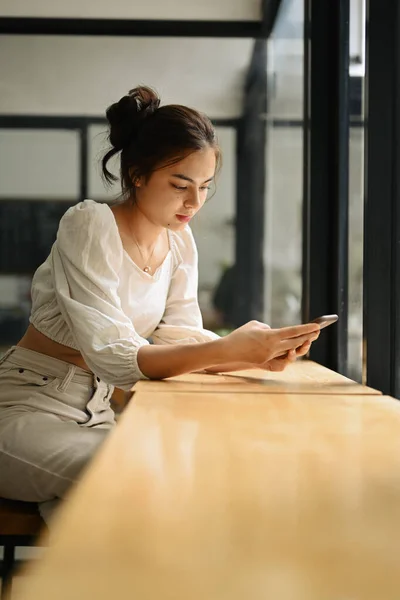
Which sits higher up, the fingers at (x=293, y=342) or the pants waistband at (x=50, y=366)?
the fingers at (x=293, y=342)

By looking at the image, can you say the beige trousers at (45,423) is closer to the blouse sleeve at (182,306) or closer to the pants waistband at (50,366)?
the pants waistband at (50,366)

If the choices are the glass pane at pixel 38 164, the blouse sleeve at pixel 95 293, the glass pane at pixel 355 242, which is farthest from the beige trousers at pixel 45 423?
the glass pane at pixel 38 164

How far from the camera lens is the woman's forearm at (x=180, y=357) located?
1.38 m

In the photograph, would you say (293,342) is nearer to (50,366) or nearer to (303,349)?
(303,349)

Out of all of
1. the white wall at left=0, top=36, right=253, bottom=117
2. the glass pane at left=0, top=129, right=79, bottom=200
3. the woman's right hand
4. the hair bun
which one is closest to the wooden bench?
the woman's right hand

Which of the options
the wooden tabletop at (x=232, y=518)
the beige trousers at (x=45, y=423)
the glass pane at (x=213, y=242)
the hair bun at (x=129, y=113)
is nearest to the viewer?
the wooden tabletop at (x=232, y=518)

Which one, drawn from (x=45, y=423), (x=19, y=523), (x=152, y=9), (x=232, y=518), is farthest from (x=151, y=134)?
(x=152, y=9)

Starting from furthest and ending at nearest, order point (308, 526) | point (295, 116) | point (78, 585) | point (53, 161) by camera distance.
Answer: point (53, 161), point (295, 116), point (308, 526), point (78, 585)

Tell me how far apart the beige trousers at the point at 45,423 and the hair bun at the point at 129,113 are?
0.53 m

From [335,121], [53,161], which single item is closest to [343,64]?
[335,121]

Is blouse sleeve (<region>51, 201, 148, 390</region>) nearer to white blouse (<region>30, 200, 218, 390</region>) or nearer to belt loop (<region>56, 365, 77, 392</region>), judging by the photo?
white blouse (<region>30, 200, 218, 390</region>)

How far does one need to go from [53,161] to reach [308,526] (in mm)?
2644

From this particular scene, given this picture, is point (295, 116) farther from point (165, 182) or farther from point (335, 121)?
point (165, 182)

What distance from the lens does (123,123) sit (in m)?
1.71
